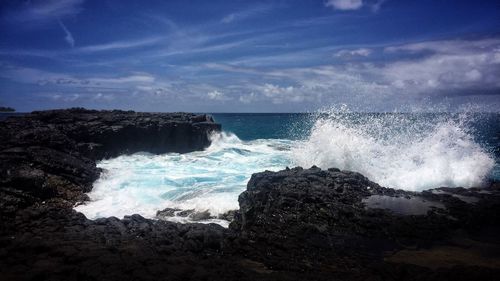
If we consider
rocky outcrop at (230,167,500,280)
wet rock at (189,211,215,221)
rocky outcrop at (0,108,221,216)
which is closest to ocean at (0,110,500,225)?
wet rock at (189,211,215,221)

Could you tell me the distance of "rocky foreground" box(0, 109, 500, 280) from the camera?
5.80m

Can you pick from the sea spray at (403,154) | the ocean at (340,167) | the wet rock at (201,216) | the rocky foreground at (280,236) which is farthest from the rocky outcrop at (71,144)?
the sea spray at (403,154)

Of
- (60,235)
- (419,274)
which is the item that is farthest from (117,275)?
(419,274)

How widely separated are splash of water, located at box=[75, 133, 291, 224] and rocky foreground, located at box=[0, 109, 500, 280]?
1.52 meters

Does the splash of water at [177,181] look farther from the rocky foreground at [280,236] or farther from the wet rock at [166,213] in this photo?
the rocky foreground at [280,236]

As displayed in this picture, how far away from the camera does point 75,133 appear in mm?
23422

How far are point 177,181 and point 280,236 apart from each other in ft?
35.2

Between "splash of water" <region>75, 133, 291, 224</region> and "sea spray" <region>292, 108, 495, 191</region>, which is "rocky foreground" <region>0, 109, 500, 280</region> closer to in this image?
"splash of water" <region>75, 133, 291, 224</region>

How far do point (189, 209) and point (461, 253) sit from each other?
8526 mm

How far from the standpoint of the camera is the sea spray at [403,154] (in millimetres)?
15031

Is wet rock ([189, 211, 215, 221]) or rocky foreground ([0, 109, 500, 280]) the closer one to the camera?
rocky foreground ([0, 109, 500, 280])

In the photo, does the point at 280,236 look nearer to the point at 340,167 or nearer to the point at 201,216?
the point at 201,216

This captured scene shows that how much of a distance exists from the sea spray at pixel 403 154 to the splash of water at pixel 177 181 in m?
4.13

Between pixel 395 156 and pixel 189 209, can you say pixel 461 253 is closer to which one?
pixel 189 209
